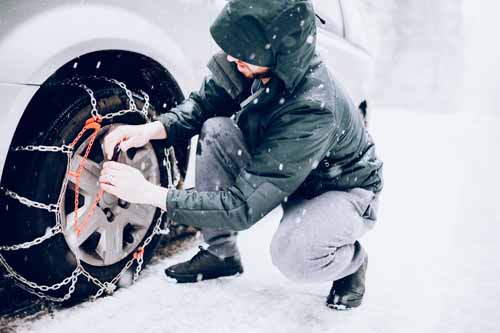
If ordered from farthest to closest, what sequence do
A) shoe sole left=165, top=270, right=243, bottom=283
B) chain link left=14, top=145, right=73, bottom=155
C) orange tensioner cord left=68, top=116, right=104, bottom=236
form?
shoe sole left=165, top=270, right=243, bottom=283 < orange tensioner cord left=68, top=116, right=104, bottom=236 < chain link left=14, top=145, right=73, bottom=155

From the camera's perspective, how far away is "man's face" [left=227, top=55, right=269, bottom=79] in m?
1.59

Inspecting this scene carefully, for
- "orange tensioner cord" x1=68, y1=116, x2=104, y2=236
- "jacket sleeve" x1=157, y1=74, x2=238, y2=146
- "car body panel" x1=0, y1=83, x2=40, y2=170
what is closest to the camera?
"car body panel" x1=0, y1=83, x2=40, y2=170

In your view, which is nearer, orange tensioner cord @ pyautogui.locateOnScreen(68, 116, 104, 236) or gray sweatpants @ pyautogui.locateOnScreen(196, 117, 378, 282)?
orange tensioner cord @ pyautogui.locateOnScreen(68, 116, 104, 236)

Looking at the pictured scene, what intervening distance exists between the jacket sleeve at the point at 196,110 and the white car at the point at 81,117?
0.09 meters

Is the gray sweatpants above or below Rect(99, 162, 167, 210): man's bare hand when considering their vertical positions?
below

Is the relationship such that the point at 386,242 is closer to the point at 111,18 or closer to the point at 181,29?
the point at 181,29

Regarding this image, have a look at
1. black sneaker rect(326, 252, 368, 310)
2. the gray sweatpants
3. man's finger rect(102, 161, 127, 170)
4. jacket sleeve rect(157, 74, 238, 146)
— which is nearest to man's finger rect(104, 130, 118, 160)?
man's finger rect(102, 161, 127, 170)

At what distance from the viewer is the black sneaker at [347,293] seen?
1.93 meters

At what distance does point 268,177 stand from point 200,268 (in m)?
0.69

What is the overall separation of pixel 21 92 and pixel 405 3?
66.6 feet

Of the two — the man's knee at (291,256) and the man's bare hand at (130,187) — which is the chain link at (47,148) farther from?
the man's knee at (291,256)

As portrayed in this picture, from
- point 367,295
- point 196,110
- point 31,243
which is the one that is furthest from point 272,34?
point 367,295

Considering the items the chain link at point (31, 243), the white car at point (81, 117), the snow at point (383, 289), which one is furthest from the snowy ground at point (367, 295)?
the chain link at point (31, 243)

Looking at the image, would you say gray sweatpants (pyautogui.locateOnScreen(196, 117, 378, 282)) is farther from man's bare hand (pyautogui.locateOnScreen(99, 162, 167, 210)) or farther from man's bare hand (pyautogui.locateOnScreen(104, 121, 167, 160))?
man's bare hand (pyautogui.locateOnScreen(99, 162, 167, 210))
